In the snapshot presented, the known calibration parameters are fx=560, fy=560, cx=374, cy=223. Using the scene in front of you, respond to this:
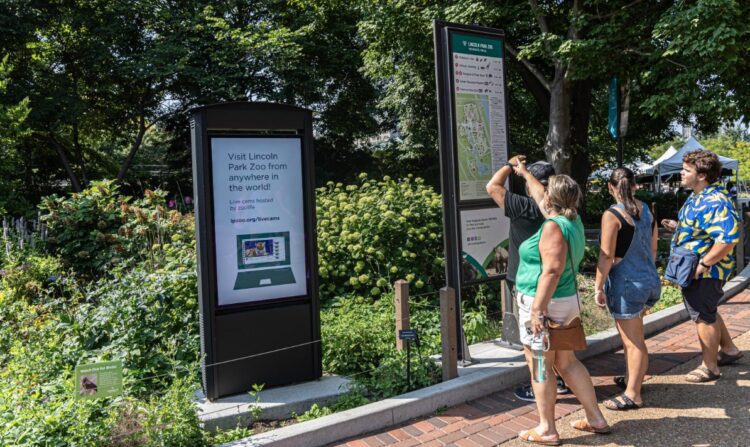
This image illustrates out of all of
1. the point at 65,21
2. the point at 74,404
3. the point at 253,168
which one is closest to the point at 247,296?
the point at 253,168

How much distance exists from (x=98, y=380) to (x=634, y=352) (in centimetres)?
373

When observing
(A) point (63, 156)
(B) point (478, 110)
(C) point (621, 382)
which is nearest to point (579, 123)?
(B) point (478, 110)

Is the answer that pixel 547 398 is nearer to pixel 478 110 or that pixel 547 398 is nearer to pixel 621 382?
pixel 621 382

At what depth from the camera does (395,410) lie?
4133 mm

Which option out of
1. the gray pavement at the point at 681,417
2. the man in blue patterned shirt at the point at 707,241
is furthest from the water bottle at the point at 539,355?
the man in blue patterned shirt at the point at 707,241

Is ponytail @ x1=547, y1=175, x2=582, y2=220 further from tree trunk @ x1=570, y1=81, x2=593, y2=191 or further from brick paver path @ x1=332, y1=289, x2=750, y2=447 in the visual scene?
tree trunk @ x1=570, y1=81, x2=593, y2=191

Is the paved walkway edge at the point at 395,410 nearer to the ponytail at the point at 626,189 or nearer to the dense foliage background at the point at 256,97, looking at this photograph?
the dense foliage background at the point at 256,97

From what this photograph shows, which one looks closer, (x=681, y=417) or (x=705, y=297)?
(x=681, y=417)

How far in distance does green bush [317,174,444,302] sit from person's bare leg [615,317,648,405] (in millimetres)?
2794

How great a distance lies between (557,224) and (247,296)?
8.29ft

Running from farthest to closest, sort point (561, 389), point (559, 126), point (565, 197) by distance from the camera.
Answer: point (559, 126) < point (561, 389) < point (565, 197)

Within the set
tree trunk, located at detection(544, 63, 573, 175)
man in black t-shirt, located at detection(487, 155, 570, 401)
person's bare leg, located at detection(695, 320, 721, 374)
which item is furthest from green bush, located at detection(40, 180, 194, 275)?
tree trunk, located at detection(544, 63, 573, 175)

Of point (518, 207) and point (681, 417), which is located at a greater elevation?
point (518, 207)

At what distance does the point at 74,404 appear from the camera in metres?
3.40
